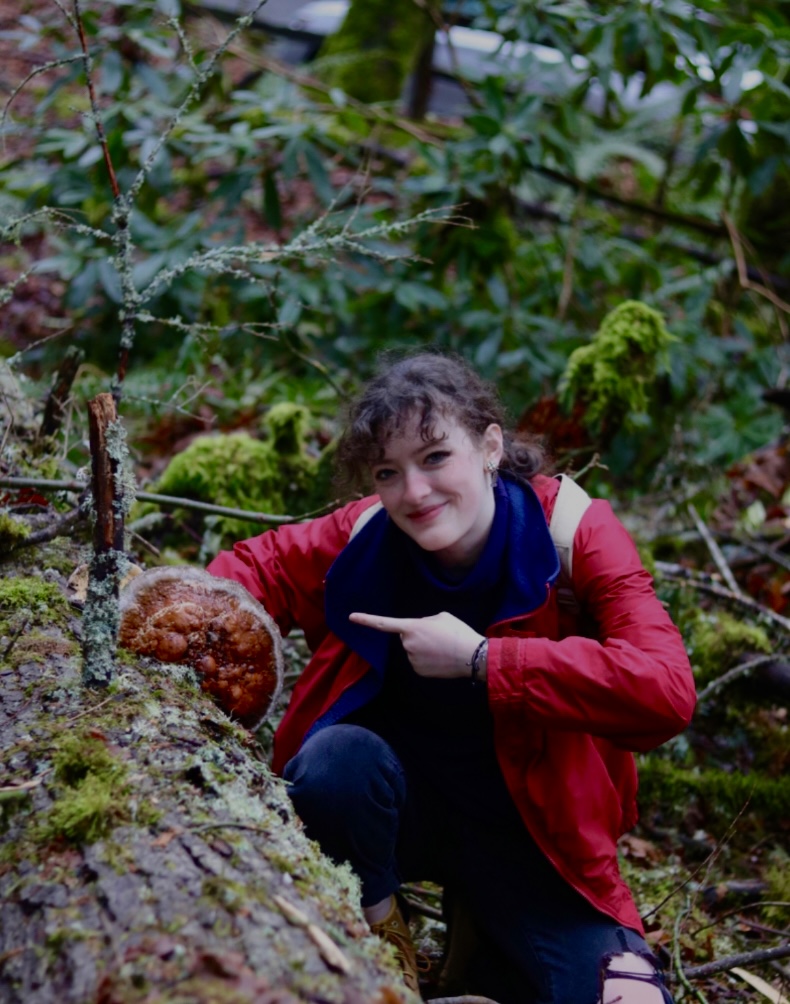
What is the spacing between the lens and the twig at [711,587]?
11.5 feet

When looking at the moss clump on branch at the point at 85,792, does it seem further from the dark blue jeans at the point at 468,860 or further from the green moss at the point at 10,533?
the green moss at the point at 10,533

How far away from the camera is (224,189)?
15.3 ft

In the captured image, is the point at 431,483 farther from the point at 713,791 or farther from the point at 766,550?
the point at 766,550

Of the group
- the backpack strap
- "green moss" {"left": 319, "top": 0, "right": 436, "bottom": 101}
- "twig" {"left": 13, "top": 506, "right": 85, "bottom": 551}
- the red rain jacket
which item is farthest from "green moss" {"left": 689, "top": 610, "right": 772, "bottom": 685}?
"green moss" {"left": 319, "top": 0, "right": 436, "bottom": 101}

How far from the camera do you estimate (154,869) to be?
1.41 m

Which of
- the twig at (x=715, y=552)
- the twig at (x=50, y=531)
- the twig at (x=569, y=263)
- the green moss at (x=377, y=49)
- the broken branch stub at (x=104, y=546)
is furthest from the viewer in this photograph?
the green moss at (x=377, y=49)

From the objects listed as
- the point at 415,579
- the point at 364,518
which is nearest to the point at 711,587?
the point at 415,579

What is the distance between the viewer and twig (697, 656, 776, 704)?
310 cm

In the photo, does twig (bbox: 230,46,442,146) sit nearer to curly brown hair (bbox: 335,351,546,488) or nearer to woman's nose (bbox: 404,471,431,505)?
curly brown hair (bbox: 335,351,546,488)

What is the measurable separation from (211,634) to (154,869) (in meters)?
0.77

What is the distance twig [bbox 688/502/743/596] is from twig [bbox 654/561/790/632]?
0.16 ft

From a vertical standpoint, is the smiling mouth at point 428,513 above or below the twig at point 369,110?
below

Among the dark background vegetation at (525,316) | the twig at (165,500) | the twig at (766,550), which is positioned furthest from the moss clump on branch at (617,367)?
the twig at (165,500)

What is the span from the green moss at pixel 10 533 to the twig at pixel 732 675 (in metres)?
2.29
